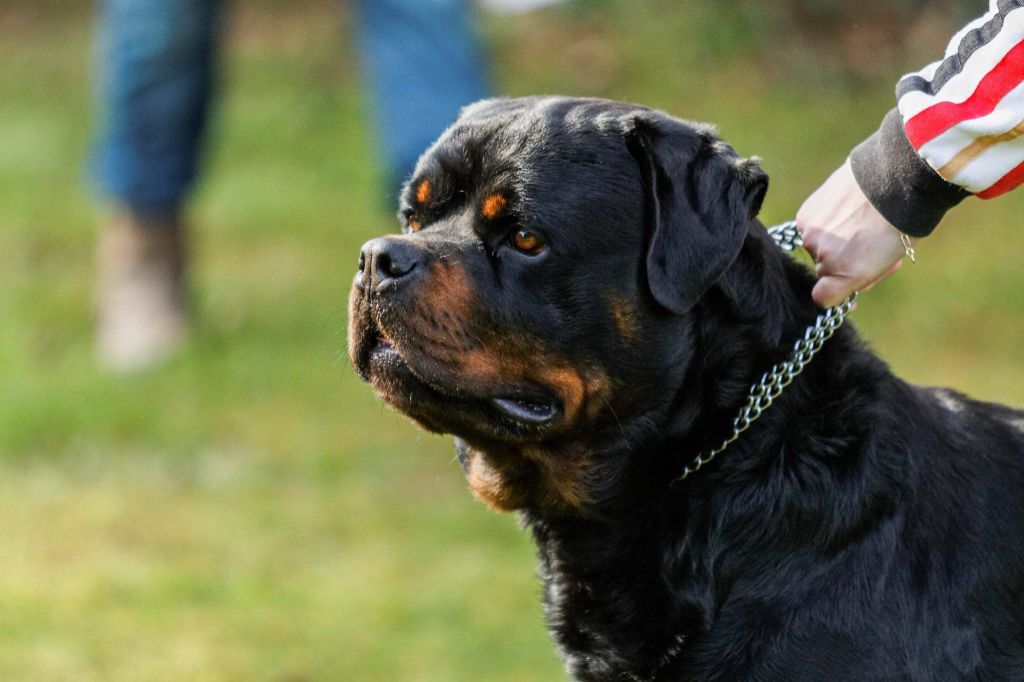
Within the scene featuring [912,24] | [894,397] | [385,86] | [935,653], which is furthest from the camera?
[912,24]

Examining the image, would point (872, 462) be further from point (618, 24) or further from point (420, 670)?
point (618, 24)

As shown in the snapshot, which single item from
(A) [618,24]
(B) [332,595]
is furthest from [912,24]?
(B) [332,595]

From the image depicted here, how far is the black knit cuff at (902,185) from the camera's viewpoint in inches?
112

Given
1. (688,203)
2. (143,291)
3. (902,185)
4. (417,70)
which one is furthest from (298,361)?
(902,185)

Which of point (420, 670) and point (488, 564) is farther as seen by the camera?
point (488, 564)

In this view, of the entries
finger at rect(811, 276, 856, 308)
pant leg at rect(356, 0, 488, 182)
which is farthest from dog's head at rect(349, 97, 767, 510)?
pant leg at rect(356, 0, 488, 182)

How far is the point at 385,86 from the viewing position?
5227mm

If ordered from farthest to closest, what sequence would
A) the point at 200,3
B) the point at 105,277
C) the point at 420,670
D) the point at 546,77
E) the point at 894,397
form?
the point at 546,77 → the point at 105,277 → the point at 200,3 → the point at 420,670 → the point at 894,397

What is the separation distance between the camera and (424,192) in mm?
3115

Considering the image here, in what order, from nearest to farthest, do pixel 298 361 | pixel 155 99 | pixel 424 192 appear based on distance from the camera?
pixel 424 192 < pixel 155 99 < pixel 298 361

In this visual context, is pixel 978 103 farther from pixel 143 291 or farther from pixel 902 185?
pixel 143 291

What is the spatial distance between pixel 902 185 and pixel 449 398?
1039mm

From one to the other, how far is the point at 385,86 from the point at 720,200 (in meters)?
2.65

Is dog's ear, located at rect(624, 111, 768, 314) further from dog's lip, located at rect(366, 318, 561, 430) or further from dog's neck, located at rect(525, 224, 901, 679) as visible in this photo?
dog's lip, located at rect(366, 318, 561, 430)
